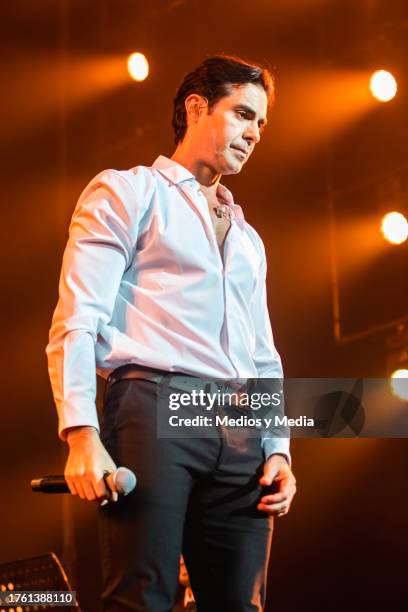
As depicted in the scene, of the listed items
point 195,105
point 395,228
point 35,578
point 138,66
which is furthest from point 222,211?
point 138,66

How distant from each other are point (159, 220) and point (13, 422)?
6.91 ft

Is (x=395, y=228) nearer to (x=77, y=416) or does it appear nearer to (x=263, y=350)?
(x=263, y=350)

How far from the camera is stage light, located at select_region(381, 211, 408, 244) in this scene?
3650mm

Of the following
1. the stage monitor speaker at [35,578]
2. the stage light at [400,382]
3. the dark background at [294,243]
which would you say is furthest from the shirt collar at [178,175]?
the dark background at [294,243]

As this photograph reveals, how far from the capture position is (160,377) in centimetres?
149

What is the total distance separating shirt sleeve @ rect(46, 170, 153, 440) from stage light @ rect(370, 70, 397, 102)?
7.47 ft

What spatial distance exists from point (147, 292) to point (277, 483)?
0.39 metres

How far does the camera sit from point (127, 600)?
133 cm

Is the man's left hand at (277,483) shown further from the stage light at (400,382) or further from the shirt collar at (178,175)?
the stage light at (400,382)

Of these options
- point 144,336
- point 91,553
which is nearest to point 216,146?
point 144,336

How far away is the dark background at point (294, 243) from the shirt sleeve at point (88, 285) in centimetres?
205

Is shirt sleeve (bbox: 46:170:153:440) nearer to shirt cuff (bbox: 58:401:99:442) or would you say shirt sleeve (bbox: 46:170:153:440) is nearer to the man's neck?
shirt cuff (bbox: 58:401:99:442)

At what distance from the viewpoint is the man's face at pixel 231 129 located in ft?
6.00

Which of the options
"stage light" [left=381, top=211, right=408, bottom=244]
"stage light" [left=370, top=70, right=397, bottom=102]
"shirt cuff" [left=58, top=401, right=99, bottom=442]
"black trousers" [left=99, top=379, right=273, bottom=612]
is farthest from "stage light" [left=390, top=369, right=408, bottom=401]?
"shirt cuff" [left=58, top=401, right=99, bottom=442]
